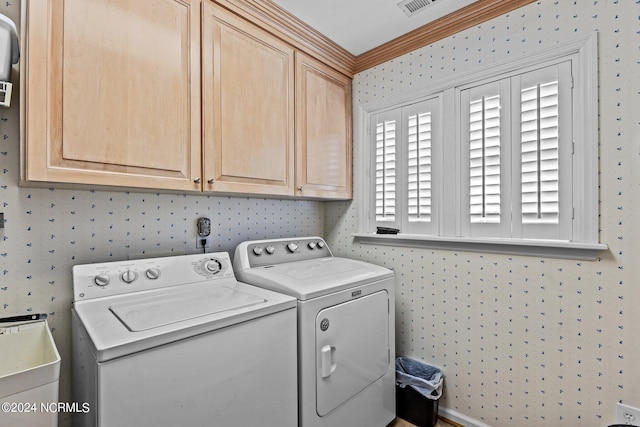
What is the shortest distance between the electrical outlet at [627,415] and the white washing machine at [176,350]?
145 cm

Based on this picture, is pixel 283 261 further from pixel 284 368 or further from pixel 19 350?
pixel 19 350

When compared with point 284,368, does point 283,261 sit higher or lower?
higher

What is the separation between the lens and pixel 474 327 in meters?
1.82

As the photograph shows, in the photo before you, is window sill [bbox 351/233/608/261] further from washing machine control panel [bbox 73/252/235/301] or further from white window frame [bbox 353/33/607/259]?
washing machine control panel [bbox 73/252/235/301]

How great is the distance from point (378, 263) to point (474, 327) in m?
0.72

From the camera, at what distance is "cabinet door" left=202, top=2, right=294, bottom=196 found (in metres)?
1.52

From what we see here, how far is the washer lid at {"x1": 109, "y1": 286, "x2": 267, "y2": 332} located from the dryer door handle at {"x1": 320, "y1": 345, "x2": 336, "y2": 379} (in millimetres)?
392

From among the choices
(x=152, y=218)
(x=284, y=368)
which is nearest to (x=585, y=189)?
(x=284, y=368)

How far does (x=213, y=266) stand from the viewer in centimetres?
169

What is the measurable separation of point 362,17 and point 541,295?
1826 millimetres

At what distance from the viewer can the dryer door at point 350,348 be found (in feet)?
4.73

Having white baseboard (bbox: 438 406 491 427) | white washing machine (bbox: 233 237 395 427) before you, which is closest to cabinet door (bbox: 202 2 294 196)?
white washing machine (bbox: 233 237 395 427)

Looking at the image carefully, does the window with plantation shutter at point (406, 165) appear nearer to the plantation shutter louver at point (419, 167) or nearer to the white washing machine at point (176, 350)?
the plantation shutter louver at point (419, 167)

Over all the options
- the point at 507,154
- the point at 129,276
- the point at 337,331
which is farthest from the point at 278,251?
the point at 507,154
